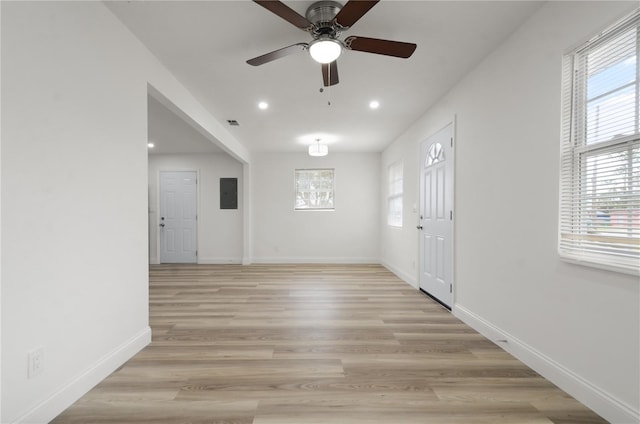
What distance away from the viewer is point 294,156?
6.77m

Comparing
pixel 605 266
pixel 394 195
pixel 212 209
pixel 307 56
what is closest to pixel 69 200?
pixel 307 56

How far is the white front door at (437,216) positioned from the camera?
3.41 meters

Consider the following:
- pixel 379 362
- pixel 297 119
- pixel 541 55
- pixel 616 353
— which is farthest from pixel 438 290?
pixel 297 119

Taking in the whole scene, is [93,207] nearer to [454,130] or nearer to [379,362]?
[379,362]

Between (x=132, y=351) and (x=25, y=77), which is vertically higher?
(x=25, y=77)

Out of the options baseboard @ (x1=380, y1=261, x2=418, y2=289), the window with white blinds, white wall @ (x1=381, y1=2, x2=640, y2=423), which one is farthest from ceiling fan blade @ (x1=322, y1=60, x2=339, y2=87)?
baseboard @ (x1=380, y1=261, x2=418, y2=289)

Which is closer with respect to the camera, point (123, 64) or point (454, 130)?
point (123, 64)

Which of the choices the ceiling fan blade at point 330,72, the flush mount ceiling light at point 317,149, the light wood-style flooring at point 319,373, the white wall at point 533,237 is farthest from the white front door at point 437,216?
the flush mount ceiling light at point 317,149

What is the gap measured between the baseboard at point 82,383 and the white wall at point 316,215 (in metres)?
4.40

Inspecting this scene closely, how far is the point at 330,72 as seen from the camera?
95.7 inches

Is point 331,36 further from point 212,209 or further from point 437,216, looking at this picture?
point 212,209

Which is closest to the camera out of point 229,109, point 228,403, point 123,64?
point 228,403

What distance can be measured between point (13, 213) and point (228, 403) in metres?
1.47

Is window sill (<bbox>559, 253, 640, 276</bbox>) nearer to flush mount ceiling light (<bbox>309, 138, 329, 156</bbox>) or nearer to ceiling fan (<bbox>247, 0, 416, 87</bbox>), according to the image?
ceiling fan (<bbox>247, 0, 416, 87</bbox>)
